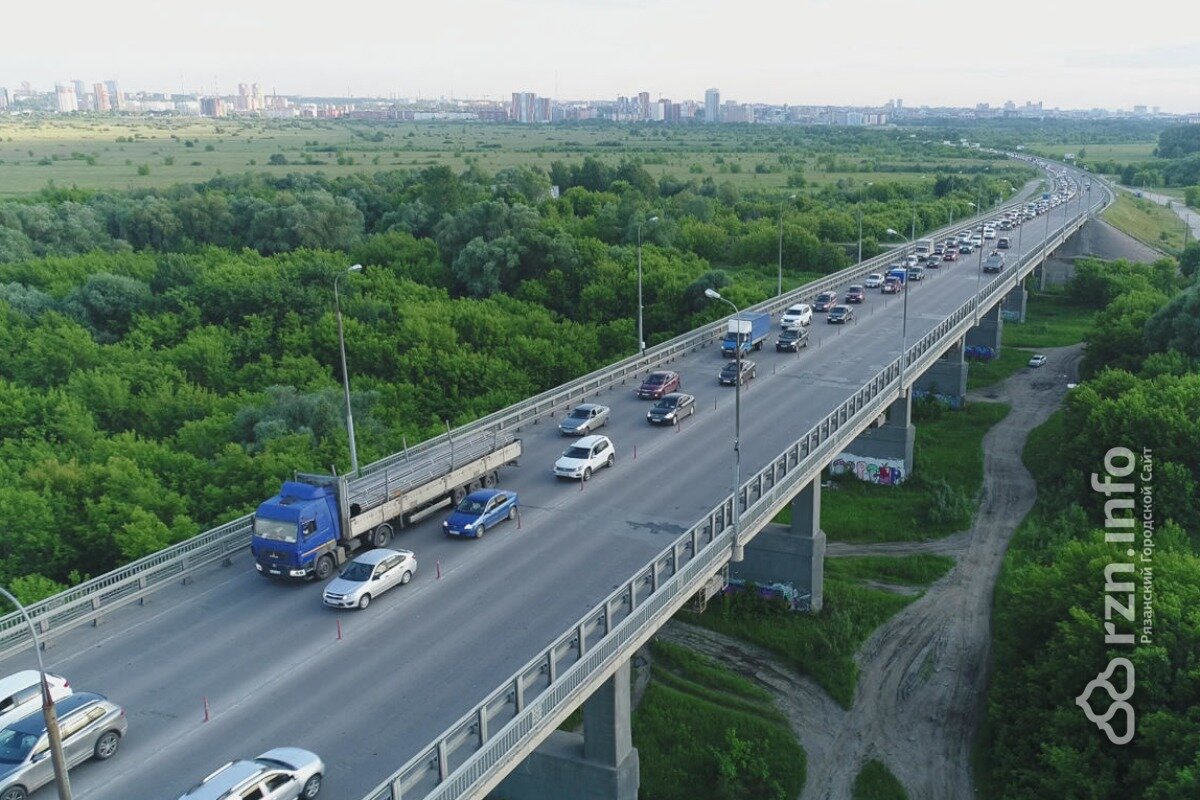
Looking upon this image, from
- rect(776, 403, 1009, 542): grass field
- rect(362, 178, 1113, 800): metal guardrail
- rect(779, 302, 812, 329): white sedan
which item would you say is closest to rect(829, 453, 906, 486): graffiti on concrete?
rect(776, 403, 1009, 542): grass field

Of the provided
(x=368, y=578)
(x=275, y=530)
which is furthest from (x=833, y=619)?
(x=275, y=530)

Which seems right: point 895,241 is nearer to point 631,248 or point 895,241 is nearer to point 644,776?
point 631,248

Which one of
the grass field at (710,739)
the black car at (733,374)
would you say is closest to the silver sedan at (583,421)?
the black car at (733,374)

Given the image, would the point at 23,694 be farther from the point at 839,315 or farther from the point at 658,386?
the point at 839,315

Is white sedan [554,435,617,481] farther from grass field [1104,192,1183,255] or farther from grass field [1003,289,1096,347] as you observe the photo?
grass field [1104,192,1183,255]

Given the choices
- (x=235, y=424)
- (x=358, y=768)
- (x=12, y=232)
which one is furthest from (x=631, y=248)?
(x=358, y=768)

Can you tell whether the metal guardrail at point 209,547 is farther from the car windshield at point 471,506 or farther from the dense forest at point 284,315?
the dense forest at point 284,315
